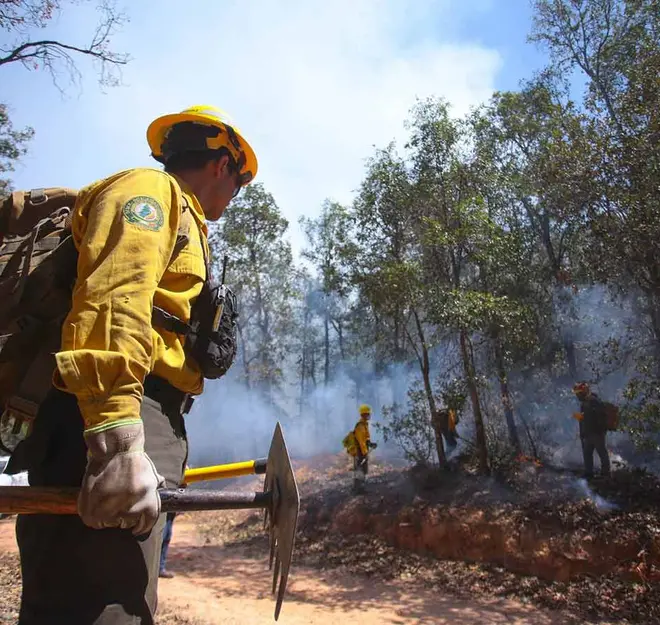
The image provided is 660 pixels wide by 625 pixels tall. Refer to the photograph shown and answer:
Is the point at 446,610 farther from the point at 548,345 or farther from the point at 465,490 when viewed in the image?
the point at 548,345

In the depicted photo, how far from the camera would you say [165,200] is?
1.50 metres

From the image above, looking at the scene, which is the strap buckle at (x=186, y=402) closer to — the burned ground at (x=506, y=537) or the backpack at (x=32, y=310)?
the backpack at (x=32, y=310)

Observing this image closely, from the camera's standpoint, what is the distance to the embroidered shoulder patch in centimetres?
139

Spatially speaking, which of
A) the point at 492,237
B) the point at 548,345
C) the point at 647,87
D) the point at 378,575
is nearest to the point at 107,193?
the point at 647,87

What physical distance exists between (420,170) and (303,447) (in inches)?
682

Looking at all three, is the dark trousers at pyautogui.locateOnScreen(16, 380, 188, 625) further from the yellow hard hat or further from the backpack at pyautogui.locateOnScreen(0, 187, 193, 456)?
the yellow hard hat

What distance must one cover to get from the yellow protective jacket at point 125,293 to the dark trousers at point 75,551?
24cm

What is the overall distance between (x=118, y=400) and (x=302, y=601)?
713cm

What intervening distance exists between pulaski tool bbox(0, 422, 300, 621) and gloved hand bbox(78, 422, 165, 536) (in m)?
0.16

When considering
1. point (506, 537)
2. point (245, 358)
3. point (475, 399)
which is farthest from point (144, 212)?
point (245, 358)

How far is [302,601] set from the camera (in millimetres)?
7270

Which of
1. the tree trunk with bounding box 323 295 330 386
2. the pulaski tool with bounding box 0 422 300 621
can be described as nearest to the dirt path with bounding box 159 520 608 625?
the pulaski tool with bounding box 0 422 300 621

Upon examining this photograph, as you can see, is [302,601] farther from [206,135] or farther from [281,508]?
[206,135]

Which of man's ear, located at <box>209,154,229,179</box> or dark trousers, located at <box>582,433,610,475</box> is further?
dark trousers, located at <box>582,433,610,475</box>
